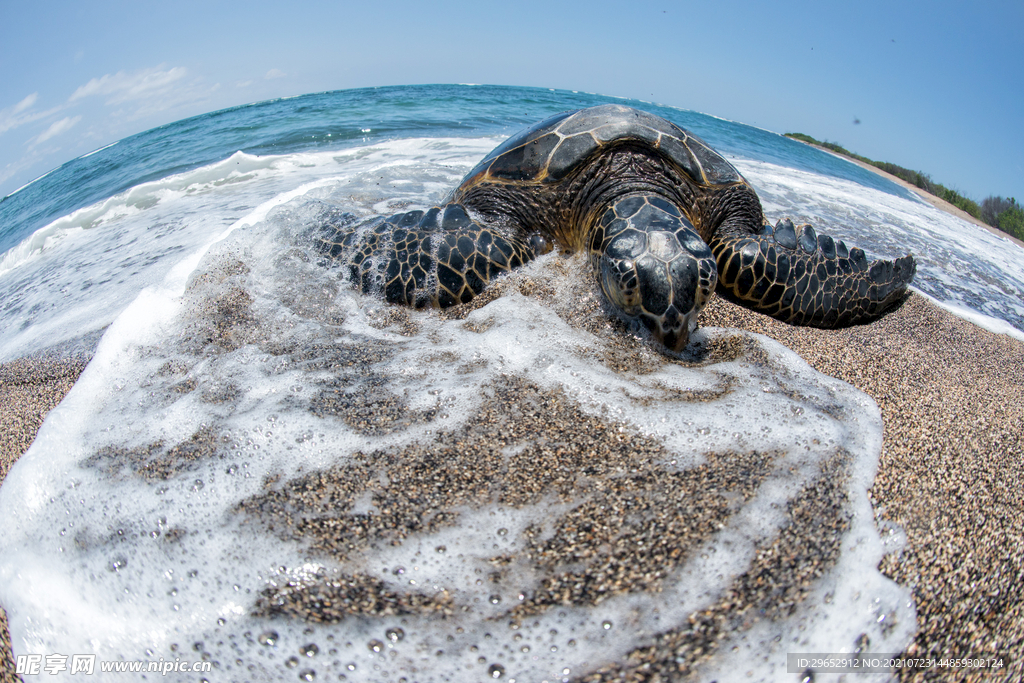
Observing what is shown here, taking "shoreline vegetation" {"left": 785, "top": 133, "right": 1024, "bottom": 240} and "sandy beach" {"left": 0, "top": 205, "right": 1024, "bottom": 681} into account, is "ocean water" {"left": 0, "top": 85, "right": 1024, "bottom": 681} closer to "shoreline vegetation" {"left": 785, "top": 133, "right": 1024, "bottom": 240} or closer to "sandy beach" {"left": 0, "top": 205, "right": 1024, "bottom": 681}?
"sandy beach" {"left": 0, "top": 205, "right": 1024, "bottom": 681}

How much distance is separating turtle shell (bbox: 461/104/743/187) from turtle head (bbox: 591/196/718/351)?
1.11 meters

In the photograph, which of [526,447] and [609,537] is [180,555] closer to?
[526,447]

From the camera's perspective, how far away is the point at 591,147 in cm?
347

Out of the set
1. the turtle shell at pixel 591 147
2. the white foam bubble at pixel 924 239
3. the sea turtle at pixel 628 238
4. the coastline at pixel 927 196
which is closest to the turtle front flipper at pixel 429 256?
the sea turtle at pixel 628 238

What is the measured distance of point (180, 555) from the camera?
4.71 feet

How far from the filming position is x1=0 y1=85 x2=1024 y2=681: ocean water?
1218mm

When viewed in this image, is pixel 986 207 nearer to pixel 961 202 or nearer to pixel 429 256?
pixel 961 202

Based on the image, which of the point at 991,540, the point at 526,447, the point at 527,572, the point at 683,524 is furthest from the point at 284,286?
the point at 991,540

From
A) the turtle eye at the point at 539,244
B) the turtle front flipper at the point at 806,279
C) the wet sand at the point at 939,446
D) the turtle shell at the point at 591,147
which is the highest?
the turtle shell at the point at 591,147

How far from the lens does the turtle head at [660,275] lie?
7.75 feet

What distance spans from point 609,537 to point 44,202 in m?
14.7

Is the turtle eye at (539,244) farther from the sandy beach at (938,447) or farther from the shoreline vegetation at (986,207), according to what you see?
the shoreline vegetation at (986,207)

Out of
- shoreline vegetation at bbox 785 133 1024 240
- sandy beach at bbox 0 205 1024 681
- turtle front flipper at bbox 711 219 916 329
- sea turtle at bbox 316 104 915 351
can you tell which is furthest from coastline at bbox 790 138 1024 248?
sea turtle at bbox 316 104 915 351

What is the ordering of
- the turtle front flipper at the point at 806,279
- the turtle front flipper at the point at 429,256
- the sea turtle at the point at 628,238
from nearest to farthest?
the sea turtle at the point at 628,238 → the turtle front flipper at the point at 806,279 → the turtle front flipper at the point at 429,256
